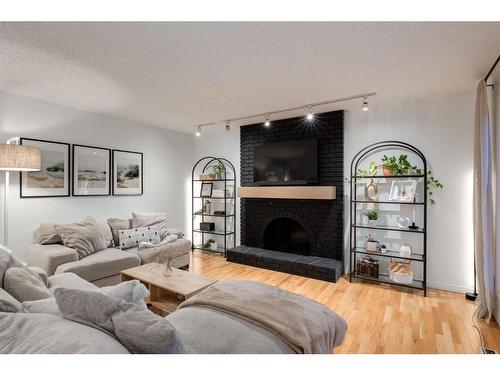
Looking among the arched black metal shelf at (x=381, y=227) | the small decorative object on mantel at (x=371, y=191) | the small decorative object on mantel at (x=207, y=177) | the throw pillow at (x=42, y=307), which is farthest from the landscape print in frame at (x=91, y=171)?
the small decorative object on mantel at (x=371, y=191)

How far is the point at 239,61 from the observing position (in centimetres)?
217

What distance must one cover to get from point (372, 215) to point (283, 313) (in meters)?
2.35

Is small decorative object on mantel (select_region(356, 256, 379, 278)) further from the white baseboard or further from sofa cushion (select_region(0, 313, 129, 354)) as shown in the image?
sofa cushion (select_region(0, 313, 129, 354))

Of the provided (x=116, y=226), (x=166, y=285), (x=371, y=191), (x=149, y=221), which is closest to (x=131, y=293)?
(x=166, y=285)

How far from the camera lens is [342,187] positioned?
3639 mm

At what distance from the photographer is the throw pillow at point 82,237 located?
2.89 metres

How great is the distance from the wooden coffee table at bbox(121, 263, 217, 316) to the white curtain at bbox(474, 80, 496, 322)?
254 cm

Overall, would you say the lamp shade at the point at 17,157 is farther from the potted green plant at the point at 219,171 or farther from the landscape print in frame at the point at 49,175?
the potted green plant at the point at 219,171

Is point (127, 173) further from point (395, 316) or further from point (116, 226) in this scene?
point (395, 316)

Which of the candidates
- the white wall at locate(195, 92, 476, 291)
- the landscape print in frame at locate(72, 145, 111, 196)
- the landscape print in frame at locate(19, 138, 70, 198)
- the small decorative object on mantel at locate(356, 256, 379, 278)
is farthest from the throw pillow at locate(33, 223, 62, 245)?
the white wall at locate(195, 92, 476, 291)

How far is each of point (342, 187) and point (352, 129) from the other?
0.85 meters

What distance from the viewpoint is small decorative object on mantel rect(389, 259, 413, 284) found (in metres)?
2.99

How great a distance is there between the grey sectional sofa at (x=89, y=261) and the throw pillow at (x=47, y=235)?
0.04 meters

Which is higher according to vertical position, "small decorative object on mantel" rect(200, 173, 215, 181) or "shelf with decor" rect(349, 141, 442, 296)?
"small decorative object on mantel" rect(200, 173, 215, 181)
